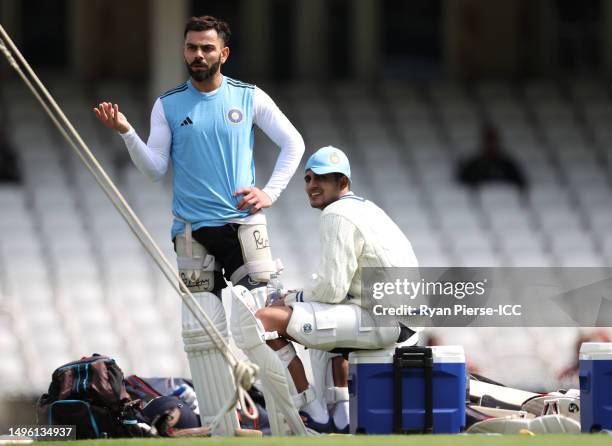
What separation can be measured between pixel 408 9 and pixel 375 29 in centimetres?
41

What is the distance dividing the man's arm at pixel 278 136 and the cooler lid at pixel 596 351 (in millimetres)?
1319

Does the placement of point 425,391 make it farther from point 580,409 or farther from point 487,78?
point 487,78

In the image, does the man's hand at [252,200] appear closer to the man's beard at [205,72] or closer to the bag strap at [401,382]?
the man's beard at [205,72]

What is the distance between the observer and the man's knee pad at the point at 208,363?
6.02m

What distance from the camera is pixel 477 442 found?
517 centimetres

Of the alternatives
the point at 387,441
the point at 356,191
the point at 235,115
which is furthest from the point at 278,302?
the point at 356,191

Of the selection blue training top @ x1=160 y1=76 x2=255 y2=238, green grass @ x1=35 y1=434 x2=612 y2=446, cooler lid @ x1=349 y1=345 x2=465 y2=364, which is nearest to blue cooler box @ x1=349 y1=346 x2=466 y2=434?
cooler lid @ x1=349 y1=345 x2=465 y2=364

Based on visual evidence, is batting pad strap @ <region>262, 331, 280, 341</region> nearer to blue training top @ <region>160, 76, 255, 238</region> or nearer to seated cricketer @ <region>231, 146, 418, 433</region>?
seated cricketer @ <region>231, 146, 418, 433</region>

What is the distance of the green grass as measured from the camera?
5.09 m

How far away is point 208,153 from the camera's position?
6.11m

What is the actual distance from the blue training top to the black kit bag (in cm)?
64

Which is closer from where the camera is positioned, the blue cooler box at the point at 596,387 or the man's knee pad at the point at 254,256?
the blue cooler box at the point at 596,387

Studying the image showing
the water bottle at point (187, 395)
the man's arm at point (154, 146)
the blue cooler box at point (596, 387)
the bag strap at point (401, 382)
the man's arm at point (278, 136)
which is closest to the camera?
the blue cooler box at point (596, 387)

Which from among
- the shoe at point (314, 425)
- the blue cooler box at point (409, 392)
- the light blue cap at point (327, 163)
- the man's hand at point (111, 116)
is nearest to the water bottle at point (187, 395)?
the shoe at point (314, 425)
